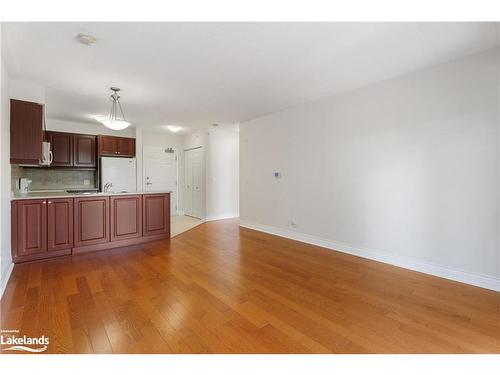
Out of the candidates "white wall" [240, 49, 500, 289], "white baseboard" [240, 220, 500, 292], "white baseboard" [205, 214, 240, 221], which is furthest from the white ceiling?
"white baseboard" [205, 214, 240, 221]

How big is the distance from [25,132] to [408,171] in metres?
5.14

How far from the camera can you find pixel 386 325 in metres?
1.98

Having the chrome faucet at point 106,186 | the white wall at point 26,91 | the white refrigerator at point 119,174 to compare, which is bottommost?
the chrome faucet at point 106,186

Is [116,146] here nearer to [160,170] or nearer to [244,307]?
[160,170]

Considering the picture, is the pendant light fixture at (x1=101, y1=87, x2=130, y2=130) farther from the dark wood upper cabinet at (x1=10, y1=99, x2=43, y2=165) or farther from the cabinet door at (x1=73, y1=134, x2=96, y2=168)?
the cabinet door at (x1=73, y1=134, x2=96, y2=168)

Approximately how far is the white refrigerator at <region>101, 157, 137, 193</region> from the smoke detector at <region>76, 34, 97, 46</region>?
4.12 metres

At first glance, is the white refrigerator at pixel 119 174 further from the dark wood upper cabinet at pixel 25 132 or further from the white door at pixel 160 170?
the dark wood upper cabinet at pixel 25 132

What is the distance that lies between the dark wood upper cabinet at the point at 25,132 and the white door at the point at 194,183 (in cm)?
392

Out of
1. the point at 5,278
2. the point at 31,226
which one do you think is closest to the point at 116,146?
the point at 31,226

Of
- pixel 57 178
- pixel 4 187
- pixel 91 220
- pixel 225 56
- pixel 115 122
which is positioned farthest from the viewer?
pixel 57 178

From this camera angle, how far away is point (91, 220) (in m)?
3.95

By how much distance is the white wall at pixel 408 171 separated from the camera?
2688 millimetres
